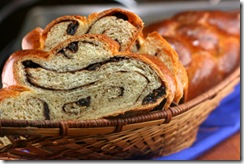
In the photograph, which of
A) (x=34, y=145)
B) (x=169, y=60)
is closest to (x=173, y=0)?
(x=169, y=60)

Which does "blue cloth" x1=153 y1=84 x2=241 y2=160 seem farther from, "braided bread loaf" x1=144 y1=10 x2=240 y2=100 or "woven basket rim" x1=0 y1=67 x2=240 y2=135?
"woven basket rim" x1=0 y1=67 x2=240 y2=135

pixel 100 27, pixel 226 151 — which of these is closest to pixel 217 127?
pixel 226 151

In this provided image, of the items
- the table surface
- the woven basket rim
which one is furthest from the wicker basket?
the table surface

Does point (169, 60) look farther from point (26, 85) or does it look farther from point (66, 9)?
point (66, 9)

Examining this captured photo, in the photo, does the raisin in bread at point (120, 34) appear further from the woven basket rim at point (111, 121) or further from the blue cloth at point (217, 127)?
the blue cloth at point (217, 127)

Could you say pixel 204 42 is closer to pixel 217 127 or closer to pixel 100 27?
pixel 217 127
